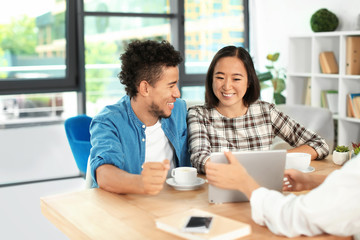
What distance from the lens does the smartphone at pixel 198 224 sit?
4.26 ft

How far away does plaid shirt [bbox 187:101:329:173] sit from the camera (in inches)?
90.3

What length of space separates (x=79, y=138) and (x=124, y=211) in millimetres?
2231

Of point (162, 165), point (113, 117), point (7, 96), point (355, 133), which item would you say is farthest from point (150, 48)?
point (7, 96)

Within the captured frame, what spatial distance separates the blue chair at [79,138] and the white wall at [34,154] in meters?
1.43

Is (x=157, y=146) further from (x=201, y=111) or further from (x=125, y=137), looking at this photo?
(x=201, y=111)

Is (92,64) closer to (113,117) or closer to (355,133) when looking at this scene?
(355,133)

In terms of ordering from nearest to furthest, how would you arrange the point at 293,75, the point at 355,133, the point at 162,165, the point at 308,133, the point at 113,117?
the point at 162,165, the point at 113,117, the point at 308,133, the point at 355,133, the point at 293,75

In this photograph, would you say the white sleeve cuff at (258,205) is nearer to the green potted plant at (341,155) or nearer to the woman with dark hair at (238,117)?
the woman with dark hair at (238,117)

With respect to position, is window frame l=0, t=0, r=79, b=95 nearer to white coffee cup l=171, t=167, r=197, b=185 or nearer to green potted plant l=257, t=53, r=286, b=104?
green potted plant l=257, t=53, r=286, b=104

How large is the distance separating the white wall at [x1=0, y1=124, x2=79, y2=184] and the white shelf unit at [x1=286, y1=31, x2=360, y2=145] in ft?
7.90

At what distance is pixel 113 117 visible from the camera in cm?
205

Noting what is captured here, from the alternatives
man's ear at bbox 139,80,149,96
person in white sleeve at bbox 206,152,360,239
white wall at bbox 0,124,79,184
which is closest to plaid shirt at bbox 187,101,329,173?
man's ear at bbox 139,80,149,96

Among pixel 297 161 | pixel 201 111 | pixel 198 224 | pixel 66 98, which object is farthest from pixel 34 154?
pixel 198 224

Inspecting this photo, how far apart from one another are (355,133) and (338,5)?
1197mm
